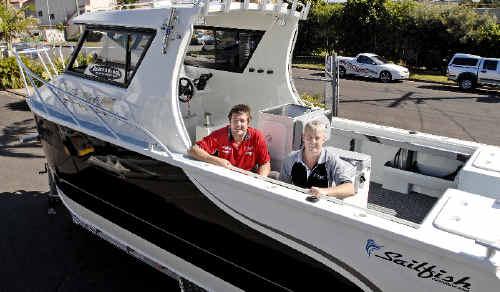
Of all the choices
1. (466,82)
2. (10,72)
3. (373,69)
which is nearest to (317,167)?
(10,72)

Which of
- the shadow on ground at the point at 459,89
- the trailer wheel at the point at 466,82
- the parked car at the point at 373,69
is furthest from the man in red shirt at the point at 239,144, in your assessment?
the trailer wheel at the point at 466,82

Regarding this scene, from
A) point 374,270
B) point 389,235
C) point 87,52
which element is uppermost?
point 87,52

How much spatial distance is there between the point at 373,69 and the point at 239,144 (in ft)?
54.2

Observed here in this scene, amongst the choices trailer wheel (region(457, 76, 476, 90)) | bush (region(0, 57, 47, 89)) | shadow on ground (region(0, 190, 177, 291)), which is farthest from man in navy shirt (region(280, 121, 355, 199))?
trailer wheel (region(457, 76, 476, 90))

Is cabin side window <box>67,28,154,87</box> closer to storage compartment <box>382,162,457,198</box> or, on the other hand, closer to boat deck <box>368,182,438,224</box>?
boat deck <box>368,182,438,224</box>

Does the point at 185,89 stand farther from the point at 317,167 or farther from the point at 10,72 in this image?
the point at 10,72

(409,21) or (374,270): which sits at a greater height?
(409,21)

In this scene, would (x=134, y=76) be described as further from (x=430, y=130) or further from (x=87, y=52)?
(x=430, y=130)

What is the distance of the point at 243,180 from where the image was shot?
114 inches

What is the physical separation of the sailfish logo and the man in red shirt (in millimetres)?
1436

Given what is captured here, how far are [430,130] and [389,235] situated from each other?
30.1 ft

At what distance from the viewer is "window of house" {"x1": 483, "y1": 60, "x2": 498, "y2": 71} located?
16938 mm

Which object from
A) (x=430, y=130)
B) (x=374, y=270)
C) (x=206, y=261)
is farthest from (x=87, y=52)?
(x=430, y=130)

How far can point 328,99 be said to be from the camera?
23.8 feet
